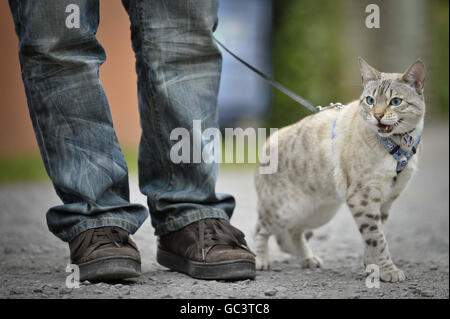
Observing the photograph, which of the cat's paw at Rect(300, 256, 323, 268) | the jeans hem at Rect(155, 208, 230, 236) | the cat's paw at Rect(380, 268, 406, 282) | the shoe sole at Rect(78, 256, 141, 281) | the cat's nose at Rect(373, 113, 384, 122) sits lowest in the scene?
the cat's paw at Rect(300, 256, 323, 268)

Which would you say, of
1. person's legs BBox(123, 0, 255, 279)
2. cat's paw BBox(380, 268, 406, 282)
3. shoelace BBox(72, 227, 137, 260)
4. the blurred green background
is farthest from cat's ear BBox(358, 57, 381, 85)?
the blurred green background

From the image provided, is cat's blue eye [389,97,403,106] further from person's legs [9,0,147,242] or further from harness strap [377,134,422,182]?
person's legs [9,0,147,242]

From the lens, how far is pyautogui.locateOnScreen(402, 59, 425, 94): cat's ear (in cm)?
260

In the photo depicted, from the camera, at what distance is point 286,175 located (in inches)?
123

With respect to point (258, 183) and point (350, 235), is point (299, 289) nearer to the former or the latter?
point (258, 183)

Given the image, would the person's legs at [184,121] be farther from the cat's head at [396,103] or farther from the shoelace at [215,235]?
the cat's head at [396,103]

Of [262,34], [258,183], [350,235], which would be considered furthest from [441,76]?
[258,183]

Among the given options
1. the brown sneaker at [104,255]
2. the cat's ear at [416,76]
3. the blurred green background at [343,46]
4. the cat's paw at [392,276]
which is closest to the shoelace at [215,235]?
the brown sneaker at [104,255]

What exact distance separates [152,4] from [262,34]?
31.6ft

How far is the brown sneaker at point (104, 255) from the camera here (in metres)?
2.23

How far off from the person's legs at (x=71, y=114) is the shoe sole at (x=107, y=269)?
14 cm

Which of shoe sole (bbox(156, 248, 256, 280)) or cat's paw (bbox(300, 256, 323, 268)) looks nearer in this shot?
shoe sole (bbox(156, 248, 256, 280))

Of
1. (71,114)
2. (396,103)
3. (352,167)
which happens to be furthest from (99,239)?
(396,103)

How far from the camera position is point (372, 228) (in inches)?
107
